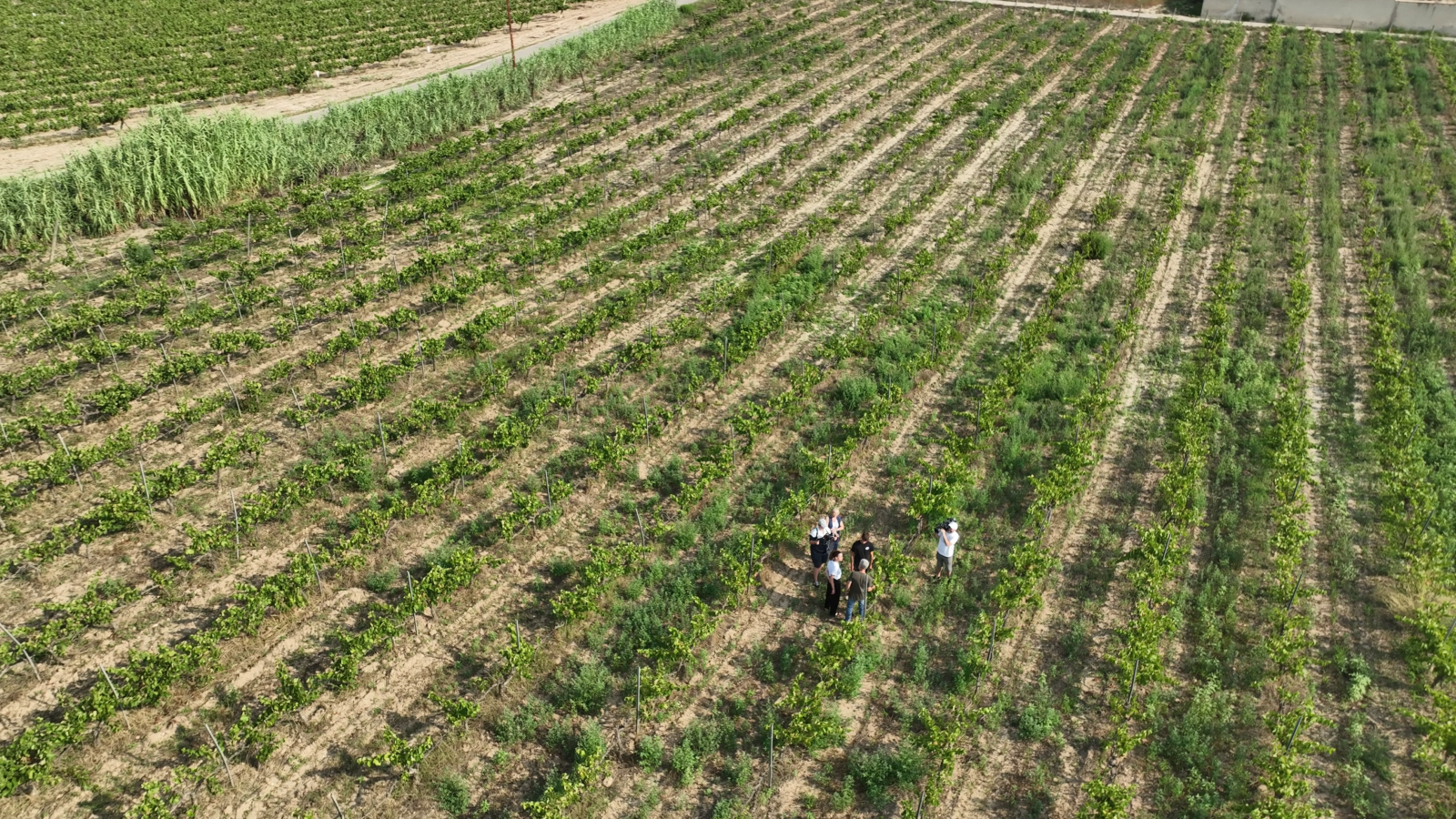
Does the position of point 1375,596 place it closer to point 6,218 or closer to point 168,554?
point 168,554

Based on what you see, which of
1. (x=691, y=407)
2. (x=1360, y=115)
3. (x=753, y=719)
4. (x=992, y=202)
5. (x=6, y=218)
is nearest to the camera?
(x=753, y=719)

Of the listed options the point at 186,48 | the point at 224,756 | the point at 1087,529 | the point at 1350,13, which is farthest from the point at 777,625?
the point at 1350,13

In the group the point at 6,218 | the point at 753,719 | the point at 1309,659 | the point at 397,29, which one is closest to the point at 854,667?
the point at 753,719

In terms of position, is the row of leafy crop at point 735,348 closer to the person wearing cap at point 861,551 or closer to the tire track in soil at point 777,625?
the tire track in soil at point 777,625

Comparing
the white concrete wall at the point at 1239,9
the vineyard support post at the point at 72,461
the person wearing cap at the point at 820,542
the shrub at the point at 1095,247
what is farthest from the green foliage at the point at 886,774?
the white concrete wall at the point at 1239,9

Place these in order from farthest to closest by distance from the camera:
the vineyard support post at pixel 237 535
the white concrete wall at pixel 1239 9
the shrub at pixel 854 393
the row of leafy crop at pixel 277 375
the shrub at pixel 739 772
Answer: the white concrete wall at pixel 1239 9, the shrub at pixel 854 393, the row of leafy crop at pixel 277 375, the vineyard support post at pixel 237 535, the shrub at pixel 739 772

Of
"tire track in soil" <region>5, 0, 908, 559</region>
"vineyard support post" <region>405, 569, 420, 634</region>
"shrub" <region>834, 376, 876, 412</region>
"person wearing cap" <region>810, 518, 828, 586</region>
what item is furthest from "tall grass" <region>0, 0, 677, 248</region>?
"person wearing cap" <region>810, 518, 828, 586</region>
